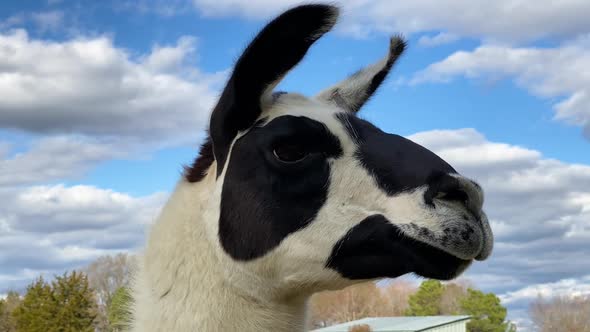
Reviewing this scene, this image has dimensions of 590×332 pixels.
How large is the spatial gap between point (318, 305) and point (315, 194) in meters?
7.10

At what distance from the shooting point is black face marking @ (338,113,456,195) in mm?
Answer: 3775

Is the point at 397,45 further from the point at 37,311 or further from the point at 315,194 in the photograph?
the point at 37,311

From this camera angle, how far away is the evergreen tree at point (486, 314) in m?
82.2

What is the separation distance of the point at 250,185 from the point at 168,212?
76 centimetres

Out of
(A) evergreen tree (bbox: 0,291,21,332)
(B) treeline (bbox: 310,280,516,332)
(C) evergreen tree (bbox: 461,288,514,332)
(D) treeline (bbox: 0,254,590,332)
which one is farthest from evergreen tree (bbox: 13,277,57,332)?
(C) evergreen tree (bbox: 461,288,514,332)

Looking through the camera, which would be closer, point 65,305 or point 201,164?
point 201,164

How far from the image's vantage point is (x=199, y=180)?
4.57m

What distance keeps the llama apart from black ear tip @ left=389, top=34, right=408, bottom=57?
1.21 m

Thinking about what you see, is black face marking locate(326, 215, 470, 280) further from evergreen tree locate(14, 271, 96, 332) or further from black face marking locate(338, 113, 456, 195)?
evergreen tree locate(14, 271, 96, 332)

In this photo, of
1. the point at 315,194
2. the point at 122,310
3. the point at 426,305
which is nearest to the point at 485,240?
the point at 315,194

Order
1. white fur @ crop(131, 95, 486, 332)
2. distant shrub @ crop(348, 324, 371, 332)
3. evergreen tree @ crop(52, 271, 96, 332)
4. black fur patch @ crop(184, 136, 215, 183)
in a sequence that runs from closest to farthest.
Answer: white fur @ crop(131, 95, 486, 332)
black fur patch @ crop(184, 136, 215, 183)
evergreen tree @ crop(52, 271, 96, 332)
distant shrub @ crop(348, 324, 371, 332)

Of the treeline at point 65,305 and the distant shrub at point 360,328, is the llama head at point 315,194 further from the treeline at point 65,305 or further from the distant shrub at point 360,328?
the distant shrub at point 360,328

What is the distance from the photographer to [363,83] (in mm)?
5355

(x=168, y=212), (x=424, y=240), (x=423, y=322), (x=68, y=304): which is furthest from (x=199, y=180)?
(x=423, y=322)
